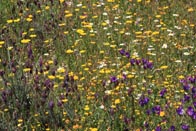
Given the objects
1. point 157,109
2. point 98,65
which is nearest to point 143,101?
point 157,109

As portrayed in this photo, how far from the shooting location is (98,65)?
507cm

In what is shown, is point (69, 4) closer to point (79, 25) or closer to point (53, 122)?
point (79, 25)

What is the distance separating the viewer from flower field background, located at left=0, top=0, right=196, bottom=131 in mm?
4121

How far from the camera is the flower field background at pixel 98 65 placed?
13.5 feet

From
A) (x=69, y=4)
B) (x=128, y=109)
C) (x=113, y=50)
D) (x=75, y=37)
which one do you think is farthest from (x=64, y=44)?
(x=128, y=109)

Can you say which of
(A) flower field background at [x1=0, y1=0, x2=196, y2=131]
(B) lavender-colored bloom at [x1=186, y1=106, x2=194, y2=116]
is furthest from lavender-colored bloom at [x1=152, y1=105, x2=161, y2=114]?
(B) lavender-colored bloom at [x1=186, y1=106, x2=194, y2=116]

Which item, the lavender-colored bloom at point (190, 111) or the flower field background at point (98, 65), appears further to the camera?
the flower field background at point (98, 65)

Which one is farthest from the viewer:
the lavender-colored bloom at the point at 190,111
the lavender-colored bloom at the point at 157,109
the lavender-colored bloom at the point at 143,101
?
the lavender-colored bloom at the point at 143,101

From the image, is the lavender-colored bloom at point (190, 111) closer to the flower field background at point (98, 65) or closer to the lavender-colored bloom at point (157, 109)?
the flower field background at point (98, 65)

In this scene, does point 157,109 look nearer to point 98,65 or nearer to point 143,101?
point 143,101

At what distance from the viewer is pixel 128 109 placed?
13.7ft

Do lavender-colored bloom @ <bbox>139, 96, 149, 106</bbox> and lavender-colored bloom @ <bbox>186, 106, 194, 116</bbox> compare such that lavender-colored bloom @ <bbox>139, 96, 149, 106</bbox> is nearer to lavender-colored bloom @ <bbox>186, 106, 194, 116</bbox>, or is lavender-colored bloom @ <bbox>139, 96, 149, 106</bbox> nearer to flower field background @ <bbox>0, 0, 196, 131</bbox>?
flower field background @ <bbox>0, 0, 196, 131</bbox>

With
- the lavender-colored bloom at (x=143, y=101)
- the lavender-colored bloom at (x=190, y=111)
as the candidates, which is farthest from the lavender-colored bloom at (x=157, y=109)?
the lavender-colored bloom at (x=190, y=111)

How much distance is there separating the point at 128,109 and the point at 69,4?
2.63 meters
